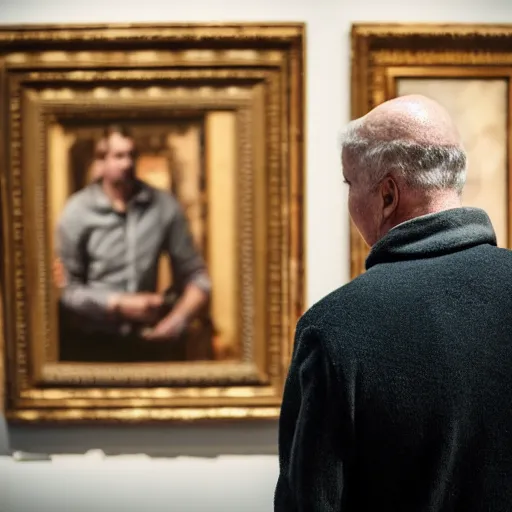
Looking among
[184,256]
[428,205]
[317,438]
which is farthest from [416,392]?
[184,256]

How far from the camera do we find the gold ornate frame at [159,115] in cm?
142

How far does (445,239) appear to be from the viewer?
2.45 ft

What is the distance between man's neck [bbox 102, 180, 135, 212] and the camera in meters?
1.46

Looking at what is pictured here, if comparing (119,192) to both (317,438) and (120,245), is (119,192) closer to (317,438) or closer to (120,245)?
(120,245)

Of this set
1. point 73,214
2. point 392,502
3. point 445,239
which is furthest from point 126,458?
point 445,239

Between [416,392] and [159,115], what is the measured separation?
98 centimetres

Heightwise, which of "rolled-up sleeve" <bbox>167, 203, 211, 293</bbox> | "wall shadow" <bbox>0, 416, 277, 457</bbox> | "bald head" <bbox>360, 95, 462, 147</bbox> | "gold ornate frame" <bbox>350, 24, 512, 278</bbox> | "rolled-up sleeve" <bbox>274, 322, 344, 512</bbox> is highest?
"gold ornate frame" <bbox>350, 24, 512, 278</bbox>

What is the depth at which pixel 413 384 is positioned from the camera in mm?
712

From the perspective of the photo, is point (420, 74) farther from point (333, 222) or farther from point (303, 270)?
point (303, 270)

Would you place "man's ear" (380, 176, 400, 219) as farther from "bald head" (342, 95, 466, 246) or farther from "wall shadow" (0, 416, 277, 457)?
"wall shadow" (0, 416, 277, 457)

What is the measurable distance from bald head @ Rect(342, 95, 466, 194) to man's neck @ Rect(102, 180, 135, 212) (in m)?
0.80

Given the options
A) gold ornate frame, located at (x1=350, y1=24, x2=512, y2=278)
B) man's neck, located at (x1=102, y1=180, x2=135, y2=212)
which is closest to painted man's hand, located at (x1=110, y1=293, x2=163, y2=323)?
man's neck, located at (x1=102, y1=180, x2=135, y2=212)

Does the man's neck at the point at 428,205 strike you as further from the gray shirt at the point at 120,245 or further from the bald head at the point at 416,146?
the gray shirt at the point at 120,245

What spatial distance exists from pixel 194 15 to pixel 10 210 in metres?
0.64
